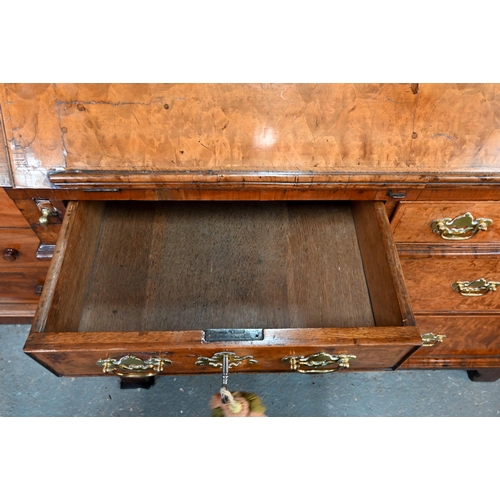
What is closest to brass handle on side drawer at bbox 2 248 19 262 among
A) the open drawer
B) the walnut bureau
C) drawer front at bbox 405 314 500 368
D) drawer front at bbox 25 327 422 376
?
the walnut bureau

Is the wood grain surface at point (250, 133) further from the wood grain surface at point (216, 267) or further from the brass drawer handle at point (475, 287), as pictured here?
the brass drawer handle at point (475, 287)

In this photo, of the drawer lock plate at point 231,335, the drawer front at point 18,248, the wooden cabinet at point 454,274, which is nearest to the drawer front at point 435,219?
the wooden cabinet at point 454,274

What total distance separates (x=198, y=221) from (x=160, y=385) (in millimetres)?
571

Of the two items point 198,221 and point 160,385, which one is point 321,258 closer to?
point 198,221

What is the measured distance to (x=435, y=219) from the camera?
732 millimetres

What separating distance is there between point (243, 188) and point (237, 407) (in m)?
0.34

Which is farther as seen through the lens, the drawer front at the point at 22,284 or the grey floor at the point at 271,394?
the grey floor at the point at 271,394

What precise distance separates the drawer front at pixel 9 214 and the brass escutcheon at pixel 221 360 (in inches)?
17.4

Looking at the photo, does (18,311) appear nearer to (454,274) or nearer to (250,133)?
(250,133)

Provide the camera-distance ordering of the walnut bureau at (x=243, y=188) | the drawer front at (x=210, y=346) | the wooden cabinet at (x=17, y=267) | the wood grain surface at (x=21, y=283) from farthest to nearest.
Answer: the wood grain surface at (x=21, y=283) < the wooden cabinet at (x=17, y=267) < the walnut bureau at (x=243, y=188) < the drawer front at (x=210, y=346)

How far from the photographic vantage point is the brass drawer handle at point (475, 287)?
86cm

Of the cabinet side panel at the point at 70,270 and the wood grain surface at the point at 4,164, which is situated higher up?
the wood grain surface at the point at 4,164

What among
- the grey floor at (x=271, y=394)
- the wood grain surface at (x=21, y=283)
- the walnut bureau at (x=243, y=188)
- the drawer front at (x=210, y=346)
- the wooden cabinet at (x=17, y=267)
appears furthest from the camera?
the grey floor at (x=271, y=394)

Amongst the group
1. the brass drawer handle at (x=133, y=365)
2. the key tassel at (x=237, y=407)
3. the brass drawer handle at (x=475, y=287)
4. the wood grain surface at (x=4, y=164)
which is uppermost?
the wood grain surface at (x=4, y=164)
